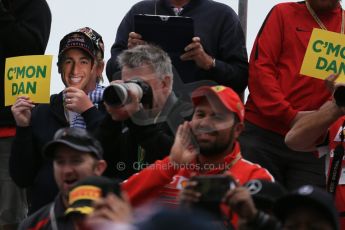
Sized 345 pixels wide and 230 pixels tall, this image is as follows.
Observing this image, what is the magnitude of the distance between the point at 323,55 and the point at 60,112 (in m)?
1.61

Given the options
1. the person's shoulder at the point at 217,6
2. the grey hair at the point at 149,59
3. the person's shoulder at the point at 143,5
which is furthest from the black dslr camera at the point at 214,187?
the person's shoulder at the point at 143,5

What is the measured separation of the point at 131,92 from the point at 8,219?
89.2 inches

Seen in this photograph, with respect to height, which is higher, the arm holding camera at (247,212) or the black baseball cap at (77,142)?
the arm holding camera at (247,212)

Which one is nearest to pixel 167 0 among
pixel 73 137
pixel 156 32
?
pixel 156 32

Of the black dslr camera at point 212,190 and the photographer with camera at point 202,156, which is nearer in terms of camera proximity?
Result: the black dslr camera at point 212,190

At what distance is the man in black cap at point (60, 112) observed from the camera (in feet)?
21.1

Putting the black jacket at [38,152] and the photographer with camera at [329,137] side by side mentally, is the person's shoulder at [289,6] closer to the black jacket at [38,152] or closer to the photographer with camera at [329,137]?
the photographer with camera at [329,137]

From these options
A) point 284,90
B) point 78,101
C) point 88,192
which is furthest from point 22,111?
point 88,192

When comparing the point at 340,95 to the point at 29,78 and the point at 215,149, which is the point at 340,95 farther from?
the point at 29,78

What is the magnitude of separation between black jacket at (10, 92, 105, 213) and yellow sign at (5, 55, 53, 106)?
4.6 inches

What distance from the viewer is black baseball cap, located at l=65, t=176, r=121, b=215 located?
14.8 feet

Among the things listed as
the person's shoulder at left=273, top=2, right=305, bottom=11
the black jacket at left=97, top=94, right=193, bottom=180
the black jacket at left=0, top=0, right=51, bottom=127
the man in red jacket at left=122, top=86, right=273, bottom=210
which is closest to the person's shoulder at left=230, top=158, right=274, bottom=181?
the man in red jacket at left=122, top=86, right=273, bottom=210

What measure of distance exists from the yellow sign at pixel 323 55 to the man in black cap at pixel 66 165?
5.15 ft

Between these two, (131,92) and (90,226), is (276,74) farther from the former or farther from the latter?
(90,226)
